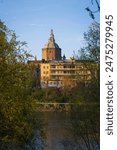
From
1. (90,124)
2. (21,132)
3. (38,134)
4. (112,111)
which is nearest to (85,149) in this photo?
(90,124)

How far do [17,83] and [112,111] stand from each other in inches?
280

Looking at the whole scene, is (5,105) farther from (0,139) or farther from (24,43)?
(24,43)

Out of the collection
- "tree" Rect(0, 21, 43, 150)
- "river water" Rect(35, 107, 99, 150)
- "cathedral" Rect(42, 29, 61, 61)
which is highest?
"cathedral" Rect(42, 29, 61, 61)

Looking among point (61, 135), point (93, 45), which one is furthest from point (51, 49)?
point (93, 45)

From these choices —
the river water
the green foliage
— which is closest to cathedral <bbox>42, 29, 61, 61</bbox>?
the river water

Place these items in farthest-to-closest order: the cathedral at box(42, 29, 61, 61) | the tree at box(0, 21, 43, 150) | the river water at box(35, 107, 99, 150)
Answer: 1. the cathedral at box(42, 29, 61, 61)
2. the river water at box(35, 107, 99, 150)
3. the tree at box(0, 21, 43, 150)

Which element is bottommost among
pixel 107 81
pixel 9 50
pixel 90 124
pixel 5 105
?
pixel 90 124

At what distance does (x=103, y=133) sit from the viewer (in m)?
1.70

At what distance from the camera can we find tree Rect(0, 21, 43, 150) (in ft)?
26.7

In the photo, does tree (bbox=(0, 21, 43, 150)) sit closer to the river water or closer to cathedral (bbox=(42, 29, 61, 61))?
the river water

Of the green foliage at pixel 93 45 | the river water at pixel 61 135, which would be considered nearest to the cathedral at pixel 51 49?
the river water at pixel 61 135

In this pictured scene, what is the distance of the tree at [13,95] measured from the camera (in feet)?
26.7

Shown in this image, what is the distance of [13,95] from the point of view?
8461 mm

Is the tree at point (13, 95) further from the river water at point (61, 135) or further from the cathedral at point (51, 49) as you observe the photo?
the cathedral at point (51, 49)
